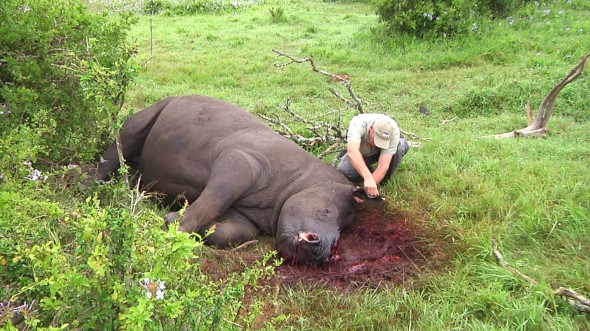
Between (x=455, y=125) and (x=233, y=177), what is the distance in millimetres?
3790

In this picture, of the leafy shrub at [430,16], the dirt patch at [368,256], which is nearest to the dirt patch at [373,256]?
the dirt patch at [368,256]

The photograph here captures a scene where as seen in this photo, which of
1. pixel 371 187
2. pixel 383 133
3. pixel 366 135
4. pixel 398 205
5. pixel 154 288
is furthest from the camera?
pixel 366 135

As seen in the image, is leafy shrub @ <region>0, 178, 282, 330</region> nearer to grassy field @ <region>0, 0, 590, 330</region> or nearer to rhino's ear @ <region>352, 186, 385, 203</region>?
grassy field @ <region>0, 0, 590, 330</region>

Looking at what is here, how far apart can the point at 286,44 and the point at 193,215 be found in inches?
315

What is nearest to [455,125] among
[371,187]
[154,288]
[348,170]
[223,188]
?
[348,170]

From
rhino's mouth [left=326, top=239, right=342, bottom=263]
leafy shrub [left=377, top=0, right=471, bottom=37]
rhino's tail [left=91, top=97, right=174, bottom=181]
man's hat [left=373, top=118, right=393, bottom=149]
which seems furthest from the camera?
leafy shrub [left=377, top=0, right=471, bottom=37]

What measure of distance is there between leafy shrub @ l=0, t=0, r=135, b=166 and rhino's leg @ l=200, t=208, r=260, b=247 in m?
1.12

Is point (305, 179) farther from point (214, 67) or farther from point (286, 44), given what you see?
point (286, 44)

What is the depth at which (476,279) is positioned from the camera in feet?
12.7

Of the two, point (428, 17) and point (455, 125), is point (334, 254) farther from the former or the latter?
point (428, 17)

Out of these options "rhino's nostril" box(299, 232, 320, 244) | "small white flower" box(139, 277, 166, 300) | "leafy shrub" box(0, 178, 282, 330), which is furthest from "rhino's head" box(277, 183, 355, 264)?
"small white flower" box(139, 277, 166, 300)

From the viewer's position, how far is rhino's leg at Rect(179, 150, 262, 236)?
4371mm

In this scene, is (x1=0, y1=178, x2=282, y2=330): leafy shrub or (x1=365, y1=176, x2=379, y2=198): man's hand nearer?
(x1=0, y1=178, x2=282, y2=330): leafy shrub

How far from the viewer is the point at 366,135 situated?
5.52 meters
